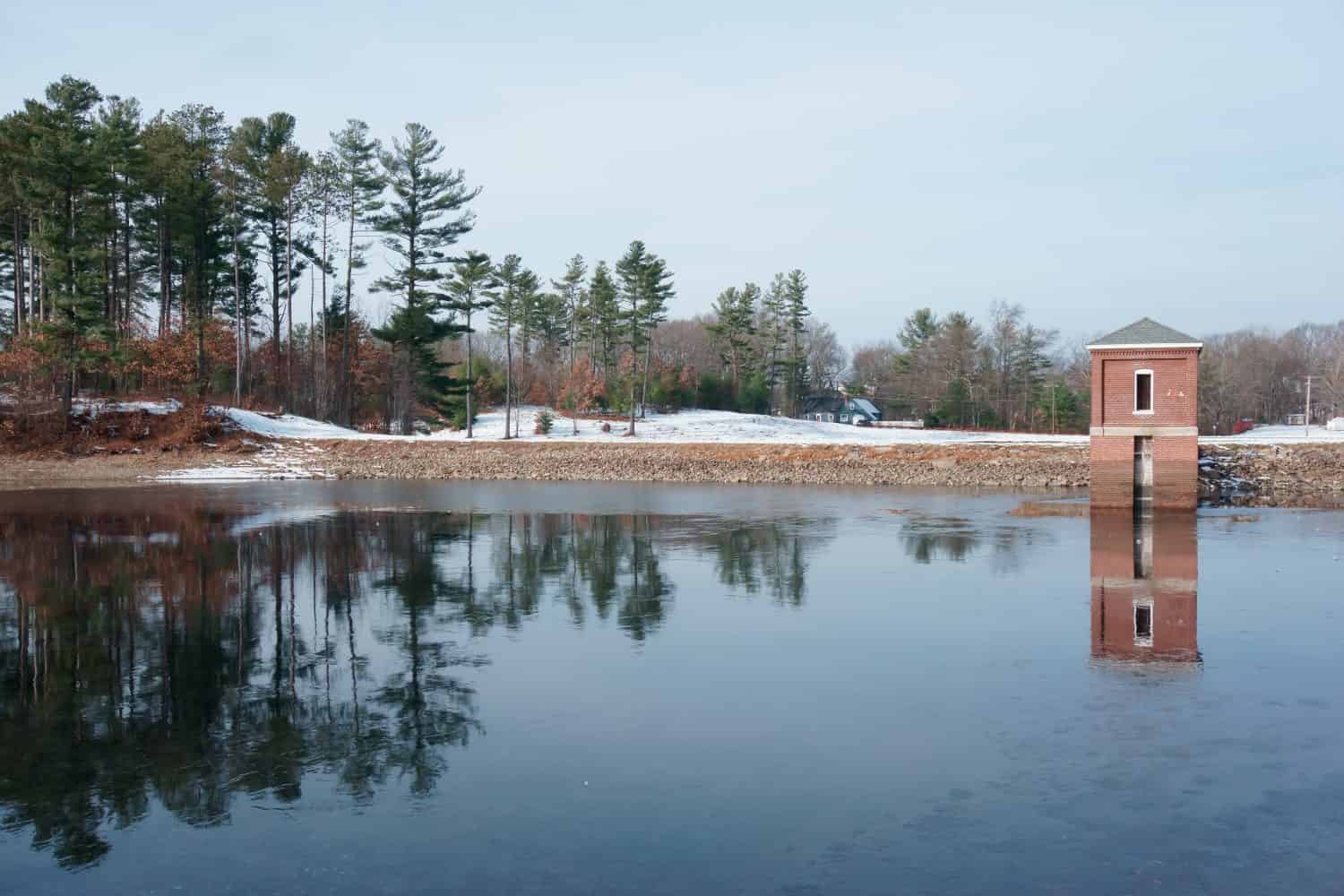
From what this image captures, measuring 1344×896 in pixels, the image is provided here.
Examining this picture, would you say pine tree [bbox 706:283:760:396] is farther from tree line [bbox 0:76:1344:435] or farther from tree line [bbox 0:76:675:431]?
tree line [bbox 0:76:675:431]

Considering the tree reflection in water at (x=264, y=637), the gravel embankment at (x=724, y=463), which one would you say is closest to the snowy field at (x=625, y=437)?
the gravel embankment at (x=724, y=463)

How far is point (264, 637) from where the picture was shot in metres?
13.5

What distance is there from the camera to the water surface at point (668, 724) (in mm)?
6973

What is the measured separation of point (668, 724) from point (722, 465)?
Answer: 36399 millimetres

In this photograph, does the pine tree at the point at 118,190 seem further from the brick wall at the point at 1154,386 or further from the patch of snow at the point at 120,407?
the brick wall at the point at 1154,386

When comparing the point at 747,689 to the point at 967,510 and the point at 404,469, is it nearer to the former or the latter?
the point at 967,510

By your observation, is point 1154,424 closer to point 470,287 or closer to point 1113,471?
point 1113,471

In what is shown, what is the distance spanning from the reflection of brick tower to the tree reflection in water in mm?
4660

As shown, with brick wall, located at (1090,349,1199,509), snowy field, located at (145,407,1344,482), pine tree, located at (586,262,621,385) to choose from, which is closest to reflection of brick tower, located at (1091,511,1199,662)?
brick wall, located at (1090,349,1199,509)

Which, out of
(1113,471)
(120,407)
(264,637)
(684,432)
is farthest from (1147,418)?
(120,407)

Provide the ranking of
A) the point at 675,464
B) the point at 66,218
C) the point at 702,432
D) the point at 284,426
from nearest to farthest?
the point at 66,218 < the point at 675,464 < the point at 284,426 < the point at 702,432

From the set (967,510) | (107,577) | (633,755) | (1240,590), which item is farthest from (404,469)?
(633,755)

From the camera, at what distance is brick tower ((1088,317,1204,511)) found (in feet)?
106

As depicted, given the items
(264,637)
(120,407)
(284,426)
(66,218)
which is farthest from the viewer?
(284,426)
